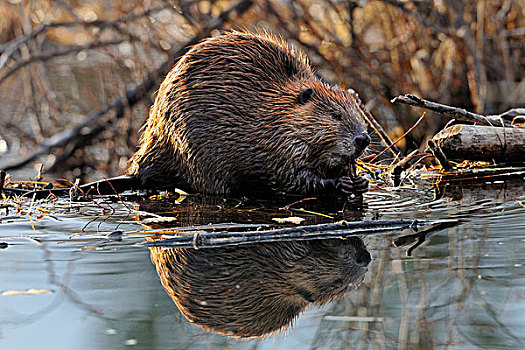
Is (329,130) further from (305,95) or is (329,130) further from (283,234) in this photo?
(283,234)

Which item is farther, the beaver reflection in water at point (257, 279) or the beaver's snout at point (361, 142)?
the beaver's snout at point (361, 142)

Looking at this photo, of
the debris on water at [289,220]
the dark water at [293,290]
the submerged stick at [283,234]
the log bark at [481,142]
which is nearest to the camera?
the dark water at [293,290]

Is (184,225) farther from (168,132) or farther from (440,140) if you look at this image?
(440,140)

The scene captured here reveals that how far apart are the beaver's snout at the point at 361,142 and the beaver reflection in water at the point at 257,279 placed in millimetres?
1016

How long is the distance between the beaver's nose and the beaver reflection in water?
1016 millimetres

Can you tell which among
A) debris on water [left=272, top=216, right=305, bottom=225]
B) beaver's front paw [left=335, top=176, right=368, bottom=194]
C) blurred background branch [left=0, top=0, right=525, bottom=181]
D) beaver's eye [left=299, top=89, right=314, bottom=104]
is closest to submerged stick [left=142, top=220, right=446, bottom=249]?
debris on water [left=272, top=216, right=305, bottom=225]

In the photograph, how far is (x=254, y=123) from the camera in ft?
10.5

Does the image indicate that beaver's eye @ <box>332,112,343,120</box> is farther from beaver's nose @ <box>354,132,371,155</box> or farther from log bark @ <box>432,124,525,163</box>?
log bark @ <box>432,124,525,163</box>

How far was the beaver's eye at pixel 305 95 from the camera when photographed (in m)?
3.14

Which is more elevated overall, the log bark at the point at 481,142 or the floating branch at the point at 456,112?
the floating branch at the point at 456,112

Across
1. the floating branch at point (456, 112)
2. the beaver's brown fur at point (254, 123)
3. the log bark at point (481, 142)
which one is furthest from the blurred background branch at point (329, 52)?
the beaver's brown fur at point (254, 123)

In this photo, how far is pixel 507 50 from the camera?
5.12 meters

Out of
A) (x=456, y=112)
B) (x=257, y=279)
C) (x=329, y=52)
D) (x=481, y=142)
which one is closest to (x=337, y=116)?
(x=456, y=112)

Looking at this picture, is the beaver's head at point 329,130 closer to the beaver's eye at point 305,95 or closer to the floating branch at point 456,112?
the beaver's eye at point 305,95
